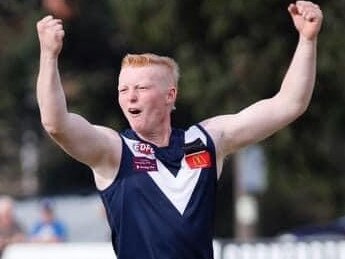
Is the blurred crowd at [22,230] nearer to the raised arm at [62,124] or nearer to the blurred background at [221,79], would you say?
the blurred background at [221,79]

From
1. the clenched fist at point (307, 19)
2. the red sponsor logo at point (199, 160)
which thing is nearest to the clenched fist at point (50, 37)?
the red sponsor logo at point (199, 160)

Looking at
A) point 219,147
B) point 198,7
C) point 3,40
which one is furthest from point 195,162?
point 3,40

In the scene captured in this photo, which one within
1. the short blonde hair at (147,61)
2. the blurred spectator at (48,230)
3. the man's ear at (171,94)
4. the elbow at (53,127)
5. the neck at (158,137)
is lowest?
the blurred spectator at (48,230)

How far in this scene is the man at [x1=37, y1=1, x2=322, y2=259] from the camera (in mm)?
6375

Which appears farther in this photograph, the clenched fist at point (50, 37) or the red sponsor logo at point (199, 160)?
the red sponsor logo at point (199, 160)

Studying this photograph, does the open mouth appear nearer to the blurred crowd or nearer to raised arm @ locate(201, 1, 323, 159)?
raised arm @ locate(201, 1, 323, 159)

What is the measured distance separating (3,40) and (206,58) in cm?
976

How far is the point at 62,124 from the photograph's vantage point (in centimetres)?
634

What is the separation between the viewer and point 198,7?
73.3 ft

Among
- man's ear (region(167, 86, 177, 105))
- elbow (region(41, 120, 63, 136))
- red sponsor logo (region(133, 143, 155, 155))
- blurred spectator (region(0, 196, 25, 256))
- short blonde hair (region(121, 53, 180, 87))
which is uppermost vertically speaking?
short blonde hair (region(121, 53, 180, 87))

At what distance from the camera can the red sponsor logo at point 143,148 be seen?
6.61 m

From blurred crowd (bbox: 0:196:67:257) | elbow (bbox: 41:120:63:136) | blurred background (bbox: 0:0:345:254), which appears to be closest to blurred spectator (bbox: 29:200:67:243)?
blurred crowd (bbox: 0:196:67:257)

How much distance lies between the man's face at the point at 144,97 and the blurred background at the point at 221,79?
427 inches

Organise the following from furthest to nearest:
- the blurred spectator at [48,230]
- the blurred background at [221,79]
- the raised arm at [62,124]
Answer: the blurred background at [221,79], the blurred spectator at [48,230], the raised arm at [62,124]
